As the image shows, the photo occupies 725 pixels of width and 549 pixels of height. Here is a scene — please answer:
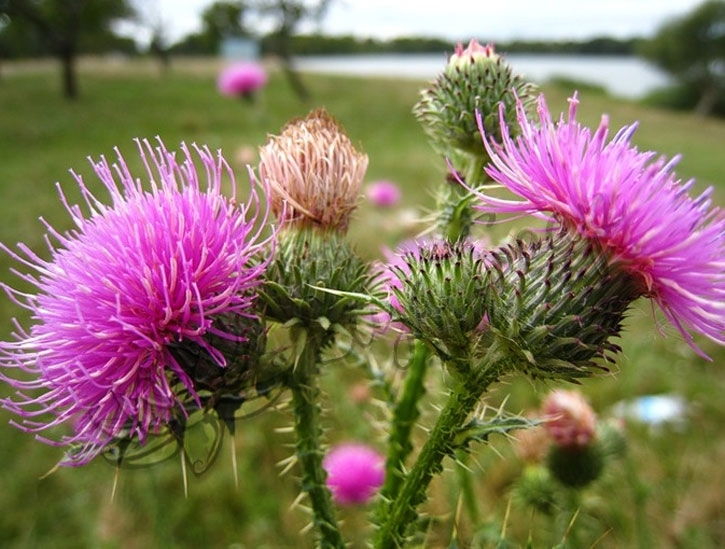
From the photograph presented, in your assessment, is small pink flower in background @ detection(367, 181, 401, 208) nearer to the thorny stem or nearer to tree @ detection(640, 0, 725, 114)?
the thorny stem

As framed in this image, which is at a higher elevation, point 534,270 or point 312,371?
point 534,270

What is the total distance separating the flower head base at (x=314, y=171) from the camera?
1720 millimetres

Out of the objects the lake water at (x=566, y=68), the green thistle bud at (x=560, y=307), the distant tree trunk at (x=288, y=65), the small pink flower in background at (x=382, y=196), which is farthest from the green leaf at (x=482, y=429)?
the distant tree trunk at (x=288, y=65)

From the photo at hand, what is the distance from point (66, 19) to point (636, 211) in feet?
113

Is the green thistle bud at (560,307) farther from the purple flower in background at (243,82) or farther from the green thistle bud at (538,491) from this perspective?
the purple flower in background at (243,82)

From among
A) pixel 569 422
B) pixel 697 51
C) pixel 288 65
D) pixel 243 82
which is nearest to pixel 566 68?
pixel 288 65

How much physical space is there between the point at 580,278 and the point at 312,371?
725mm

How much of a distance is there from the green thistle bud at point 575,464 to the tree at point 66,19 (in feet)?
94.9

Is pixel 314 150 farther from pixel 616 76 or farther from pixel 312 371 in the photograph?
pixel 616 76

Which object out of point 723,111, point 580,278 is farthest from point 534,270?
point 723,111

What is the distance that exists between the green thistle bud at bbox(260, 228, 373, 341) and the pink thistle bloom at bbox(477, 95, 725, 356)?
0.54 meters

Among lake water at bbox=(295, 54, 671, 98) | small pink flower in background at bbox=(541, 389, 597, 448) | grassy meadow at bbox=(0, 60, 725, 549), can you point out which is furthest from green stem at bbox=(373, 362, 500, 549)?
lake water at bbox=(295, 54, 671, 98)

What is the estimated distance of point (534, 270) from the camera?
1.33m

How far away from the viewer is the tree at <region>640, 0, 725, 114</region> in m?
52.9
